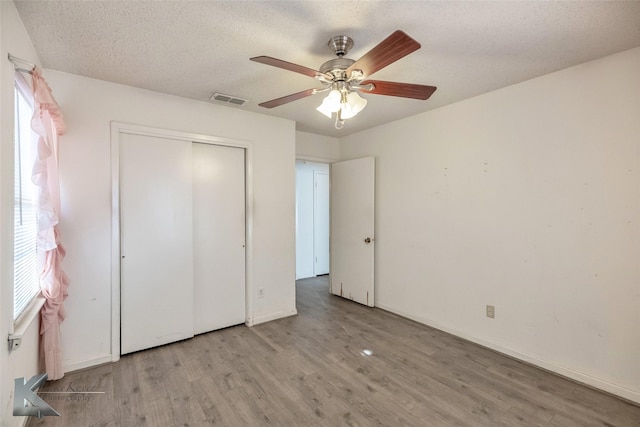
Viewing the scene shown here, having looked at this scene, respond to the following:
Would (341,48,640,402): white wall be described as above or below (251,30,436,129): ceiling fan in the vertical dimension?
below

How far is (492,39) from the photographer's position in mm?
1849

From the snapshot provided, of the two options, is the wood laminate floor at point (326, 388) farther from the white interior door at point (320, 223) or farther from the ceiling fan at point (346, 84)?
the white interior door at point (320, 223)

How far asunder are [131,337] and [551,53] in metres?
4.00

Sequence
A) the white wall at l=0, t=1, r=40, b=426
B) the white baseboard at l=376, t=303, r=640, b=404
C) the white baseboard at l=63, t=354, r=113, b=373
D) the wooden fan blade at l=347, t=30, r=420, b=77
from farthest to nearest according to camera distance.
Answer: the white baseboard at l=63, t=354, r=113, b=373, the white baseboard at l=376, t=303, r=640, b=404, the white wall at l=0, t=1, r=40, b=426, the wooden fan blade at l=347, t=30, r=420, b=77

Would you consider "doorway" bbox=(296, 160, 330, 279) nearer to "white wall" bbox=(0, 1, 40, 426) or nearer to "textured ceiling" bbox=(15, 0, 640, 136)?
"textured ceiling" bbox=(15, 0, 640, 136)

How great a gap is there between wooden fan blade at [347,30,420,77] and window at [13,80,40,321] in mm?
1982

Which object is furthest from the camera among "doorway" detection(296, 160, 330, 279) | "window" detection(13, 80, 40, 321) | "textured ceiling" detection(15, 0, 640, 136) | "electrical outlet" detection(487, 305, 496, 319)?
"doorway" detection(296, 160, 330, 279)

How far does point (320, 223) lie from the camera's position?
5.57 metres

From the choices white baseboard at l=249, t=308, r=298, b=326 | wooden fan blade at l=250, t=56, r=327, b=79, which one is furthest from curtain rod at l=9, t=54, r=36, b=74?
white baseboard at l=249, t=308, r=298, b=326

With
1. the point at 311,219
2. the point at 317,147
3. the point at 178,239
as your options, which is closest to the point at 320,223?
the point at 311,219

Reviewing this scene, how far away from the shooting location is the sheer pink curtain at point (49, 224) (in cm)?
171

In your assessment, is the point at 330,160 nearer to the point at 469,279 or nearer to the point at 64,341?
the point at 469,279

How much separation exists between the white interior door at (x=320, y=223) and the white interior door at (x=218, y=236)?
234 cm

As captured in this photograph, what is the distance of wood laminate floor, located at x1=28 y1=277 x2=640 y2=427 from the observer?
6.02 feet
